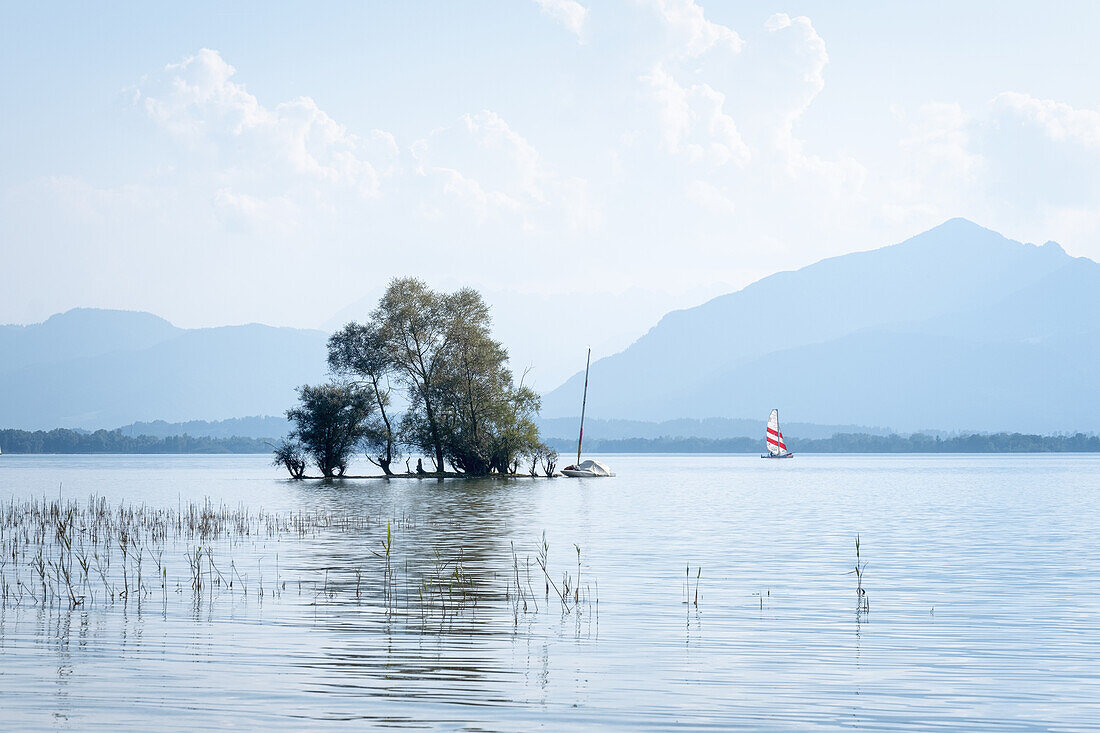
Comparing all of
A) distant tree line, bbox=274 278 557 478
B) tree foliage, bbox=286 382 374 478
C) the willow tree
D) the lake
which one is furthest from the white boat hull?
the lake

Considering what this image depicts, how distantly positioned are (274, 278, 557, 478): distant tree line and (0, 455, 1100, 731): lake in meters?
53.4

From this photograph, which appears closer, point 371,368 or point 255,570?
point 255,570

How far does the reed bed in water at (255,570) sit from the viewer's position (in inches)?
879

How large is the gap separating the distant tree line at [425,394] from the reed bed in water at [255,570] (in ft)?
167

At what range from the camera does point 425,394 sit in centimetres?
9631

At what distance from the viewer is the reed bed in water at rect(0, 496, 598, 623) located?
73.3 feet

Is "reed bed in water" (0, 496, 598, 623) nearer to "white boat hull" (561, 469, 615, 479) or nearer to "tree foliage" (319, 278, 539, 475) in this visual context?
"tree foliage" (319, 278, 539, 475)

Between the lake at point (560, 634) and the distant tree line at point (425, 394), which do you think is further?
the distant tree line at point (425, 394)

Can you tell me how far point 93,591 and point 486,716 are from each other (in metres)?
14.2

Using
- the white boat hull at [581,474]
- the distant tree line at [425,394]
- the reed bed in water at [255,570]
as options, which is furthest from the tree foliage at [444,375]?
the reed bed in water at [255,570]

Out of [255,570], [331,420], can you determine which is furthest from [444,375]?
[255,570]

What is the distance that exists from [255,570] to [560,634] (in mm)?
12339

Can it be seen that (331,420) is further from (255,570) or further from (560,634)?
(560,634)

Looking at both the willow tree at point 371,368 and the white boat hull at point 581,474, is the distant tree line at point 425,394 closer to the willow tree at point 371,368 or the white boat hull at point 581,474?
the willow tree at point 371,368
